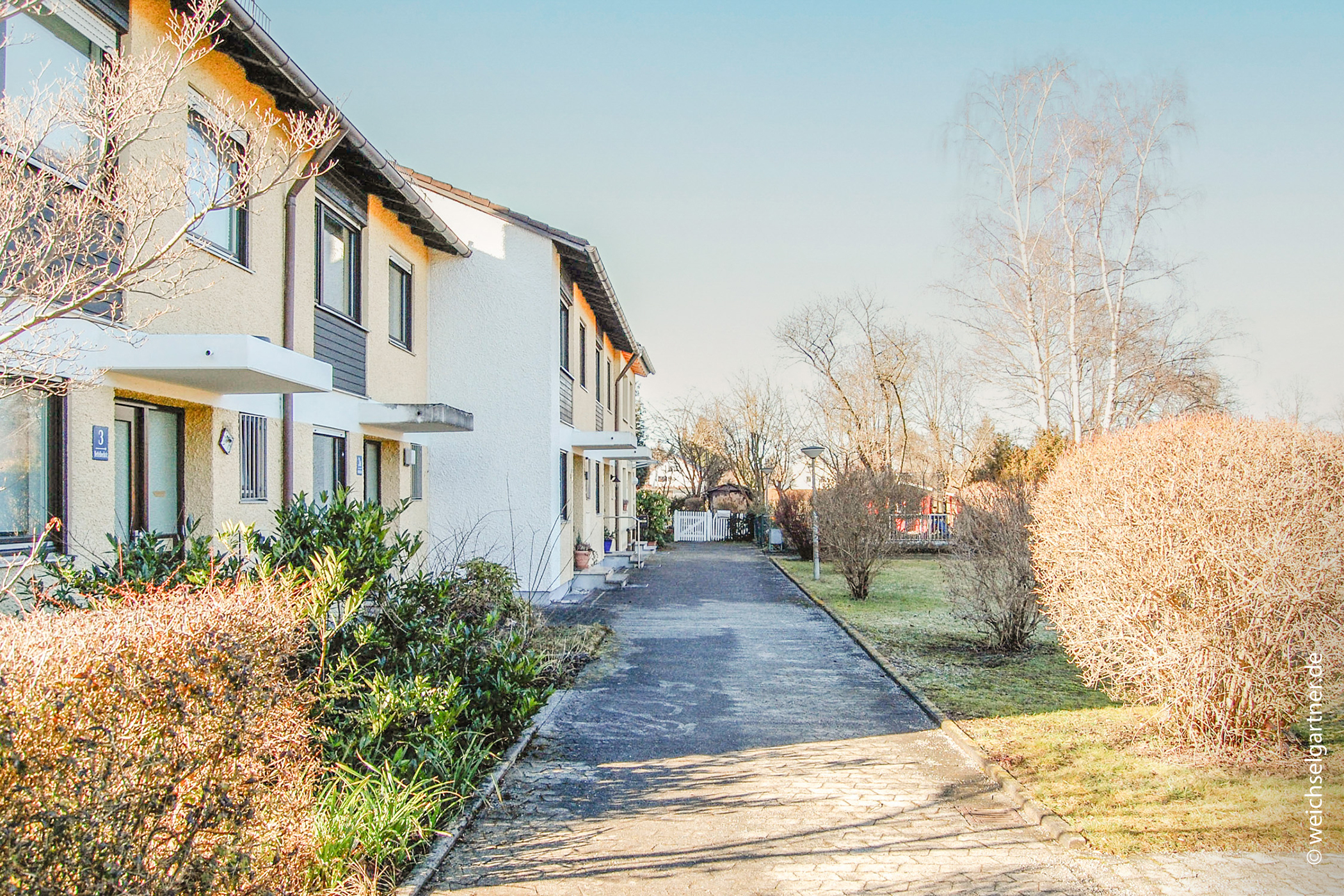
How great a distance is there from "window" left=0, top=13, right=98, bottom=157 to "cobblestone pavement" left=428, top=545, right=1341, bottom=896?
4.99 m

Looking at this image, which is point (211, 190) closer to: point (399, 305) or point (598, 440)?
point (399, 305)

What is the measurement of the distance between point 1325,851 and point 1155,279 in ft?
68.9

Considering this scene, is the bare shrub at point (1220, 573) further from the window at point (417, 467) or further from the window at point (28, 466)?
the window at point (417, 467)

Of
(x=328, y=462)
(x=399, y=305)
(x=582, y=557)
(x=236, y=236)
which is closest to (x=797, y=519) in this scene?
(x=582, y=557)

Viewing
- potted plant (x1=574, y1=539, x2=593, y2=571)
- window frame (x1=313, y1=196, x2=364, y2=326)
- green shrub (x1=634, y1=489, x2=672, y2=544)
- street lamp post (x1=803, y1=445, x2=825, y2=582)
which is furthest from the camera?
green shrub (x1=634, y1=489, x2=672, y2=544)

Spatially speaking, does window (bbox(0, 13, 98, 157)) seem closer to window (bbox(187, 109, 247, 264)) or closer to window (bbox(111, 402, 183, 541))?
window (bbox(187, 109, 247, 264))

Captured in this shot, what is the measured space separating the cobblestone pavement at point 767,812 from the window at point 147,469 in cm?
380

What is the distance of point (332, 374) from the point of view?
344 inches

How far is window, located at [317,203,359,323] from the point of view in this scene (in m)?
10.6

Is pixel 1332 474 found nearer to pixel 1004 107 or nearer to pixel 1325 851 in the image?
pixel 1325 851

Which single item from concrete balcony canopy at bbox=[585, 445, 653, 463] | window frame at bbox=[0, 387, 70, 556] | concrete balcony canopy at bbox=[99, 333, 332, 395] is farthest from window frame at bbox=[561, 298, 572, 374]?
window frame at bbox=[0, 387, 70, 556]

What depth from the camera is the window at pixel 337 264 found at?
10602 millimetres

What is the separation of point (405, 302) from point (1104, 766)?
37.6 ft

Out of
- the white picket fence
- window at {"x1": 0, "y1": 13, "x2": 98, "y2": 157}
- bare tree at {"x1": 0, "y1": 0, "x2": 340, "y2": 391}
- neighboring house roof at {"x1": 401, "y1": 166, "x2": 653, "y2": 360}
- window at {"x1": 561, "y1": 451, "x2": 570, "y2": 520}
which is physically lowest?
Answer: the white picket fence
